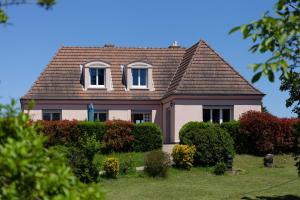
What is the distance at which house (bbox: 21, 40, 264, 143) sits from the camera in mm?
36719

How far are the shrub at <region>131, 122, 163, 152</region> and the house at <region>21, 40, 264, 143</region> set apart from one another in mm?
4951

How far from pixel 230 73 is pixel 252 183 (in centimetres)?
1696

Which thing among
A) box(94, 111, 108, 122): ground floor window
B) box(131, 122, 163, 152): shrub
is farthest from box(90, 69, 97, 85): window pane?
box(131, 122, 163, 152): shrub

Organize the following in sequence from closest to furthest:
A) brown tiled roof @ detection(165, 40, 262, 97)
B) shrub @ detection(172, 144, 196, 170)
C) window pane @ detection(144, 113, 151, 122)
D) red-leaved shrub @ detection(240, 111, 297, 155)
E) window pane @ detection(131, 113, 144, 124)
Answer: shrub @ detection(172, 144, 196, 170), red-leaved shrub @ detection(240, 111, 297, 155), brown tiled roof @ detection(165, 40, 262, 97), window pane @ detection(131, 113, 144, 124), window pane @ detection(144, 113, 151, 122)

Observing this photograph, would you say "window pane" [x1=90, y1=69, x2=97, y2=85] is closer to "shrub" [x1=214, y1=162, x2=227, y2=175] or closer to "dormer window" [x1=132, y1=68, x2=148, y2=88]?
"dormer window" [x1=132, y1=68, x2=148, y2=88]

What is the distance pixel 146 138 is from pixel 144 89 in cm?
921

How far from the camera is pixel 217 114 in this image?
123 feet

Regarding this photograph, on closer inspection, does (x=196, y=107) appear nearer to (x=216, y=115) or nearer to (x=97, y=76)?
(x=216, y=115)

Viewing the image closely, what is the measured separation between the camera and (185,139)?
28.0 metres

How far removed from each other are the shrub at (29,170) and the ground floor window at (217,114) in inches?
1261

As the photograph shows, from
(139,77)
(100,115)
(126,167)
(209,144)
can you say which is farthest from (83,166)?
(139,77)

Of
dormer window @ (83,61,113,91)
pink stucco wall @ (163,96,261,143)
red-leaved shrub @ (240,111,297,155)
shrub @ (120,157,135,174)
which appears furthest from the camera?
dormer window @ (83,61,113,91)

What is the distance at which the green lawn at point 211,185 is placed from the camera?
740 inches

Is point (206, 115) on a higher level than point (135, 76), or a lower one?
lower
